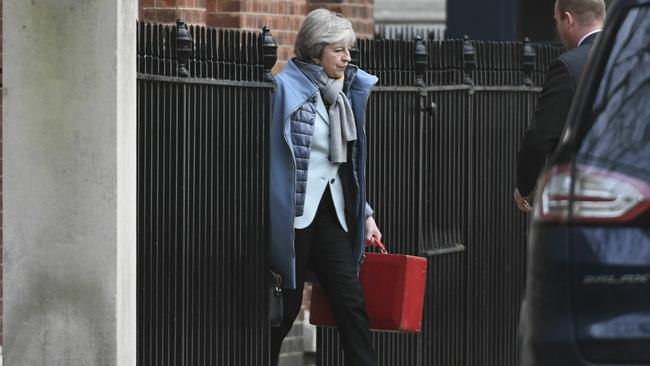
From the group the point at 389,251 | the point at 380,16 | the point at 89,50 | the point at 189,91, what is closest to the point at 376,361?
the point at 389,251

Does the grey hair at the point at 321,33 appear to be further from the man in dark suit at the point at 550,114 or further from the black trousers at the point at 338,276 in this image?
the man in dark suit at the point at 550,114

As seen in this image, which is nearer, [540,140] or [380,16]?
[540,140]

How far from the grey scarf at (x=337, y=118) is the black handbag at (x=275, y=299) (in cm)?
57

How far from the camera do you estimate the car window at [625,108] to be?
15.8ft

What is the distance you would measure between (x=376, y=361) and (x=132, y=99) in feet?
5.98

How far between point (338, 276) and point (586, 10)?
1563mm

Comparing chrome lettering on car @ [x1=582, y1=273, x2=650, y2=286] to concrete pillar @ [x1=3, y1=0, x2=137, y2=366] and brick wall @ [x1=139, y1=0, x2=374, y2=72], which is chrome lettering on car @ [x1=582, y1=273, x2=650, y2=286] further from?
brick wall @ [x1=139, y1=0, x2=374, y2=72]

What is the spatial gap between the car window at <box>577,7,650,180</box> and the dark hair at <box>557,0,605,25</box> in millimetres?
2500

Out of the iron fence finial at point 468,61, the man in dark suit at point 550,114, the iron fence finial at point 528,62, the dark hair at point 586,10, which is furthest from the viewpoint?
the iron fence finial at point 528,62

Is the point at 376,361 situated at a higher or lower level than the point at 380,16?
lower

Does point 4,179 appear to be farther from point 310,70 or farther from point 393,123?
point 393,123

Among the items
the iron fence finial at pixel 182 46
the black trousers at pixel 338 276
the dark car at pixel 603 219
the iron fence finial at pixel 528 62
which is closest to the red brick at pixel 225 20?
the iron fence finial at pixel 528 62

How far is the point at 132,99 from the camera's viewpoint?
6660 mm

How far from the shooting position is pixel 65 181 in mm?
6566
